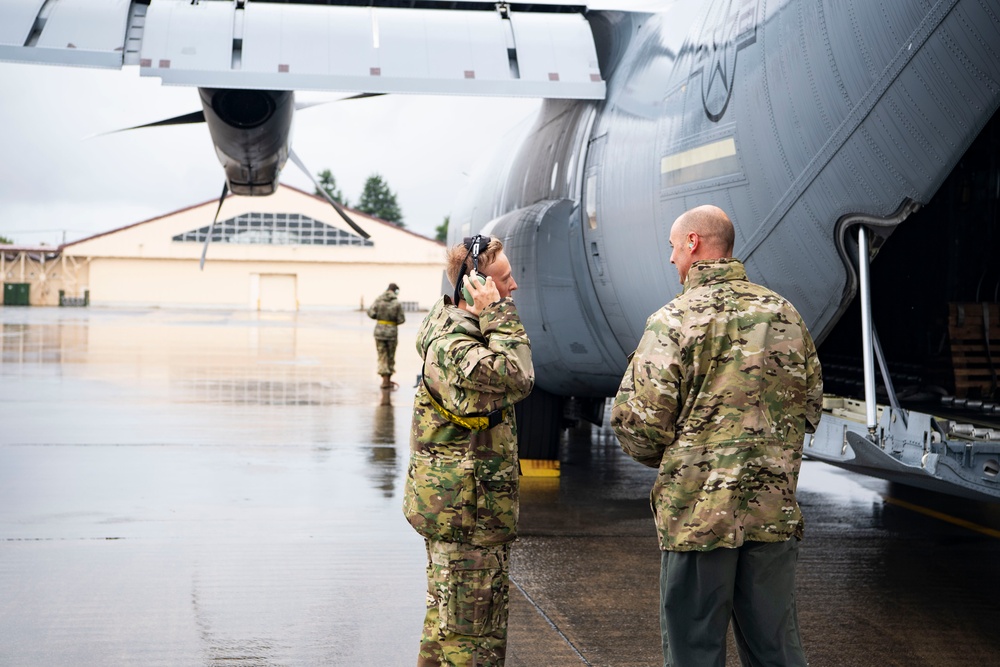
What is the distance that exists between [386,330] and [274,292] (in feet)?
155

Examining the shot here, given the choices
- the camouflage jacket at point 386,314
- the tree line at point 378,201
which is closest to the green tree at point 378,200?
the tree line at point 378,201

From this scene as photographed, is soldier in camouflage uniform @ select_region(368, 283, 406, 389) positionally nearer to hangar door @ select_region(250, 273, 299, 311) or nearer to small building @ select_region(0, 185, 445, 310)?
small building @ select_region(0, 185, 445, 310)

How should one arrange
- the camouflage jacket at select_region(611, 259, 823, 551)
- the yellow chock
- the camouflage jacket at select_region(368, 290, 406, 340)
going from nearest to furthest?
the camouflage jacket at select_region(611, 259, 823, 551) < the yellow chock < the camouflage jacket at select_region(368, 290, 406, 340)

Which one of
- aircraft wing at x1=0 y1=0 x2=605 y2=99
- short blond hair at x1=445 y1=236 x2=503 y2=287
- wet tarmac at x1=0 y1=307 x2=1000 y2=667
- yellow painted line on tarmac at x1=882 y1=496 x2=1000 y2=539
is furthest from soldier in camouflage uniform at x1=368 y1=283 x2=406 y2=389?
short blond hair at x1=445 y1=236 x2=503 y2=287

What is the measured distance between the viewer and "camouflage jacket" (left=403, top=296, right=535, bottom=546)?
3535 mm

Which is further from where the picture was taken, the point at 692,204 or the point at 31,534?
the point at 31,534

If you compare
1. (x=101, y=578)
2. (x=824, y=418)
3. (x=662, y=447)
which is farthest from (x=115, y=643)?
(x=824, y=418)

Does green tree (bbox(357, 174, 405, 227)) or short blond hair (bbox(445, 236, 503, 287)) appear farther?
green tree (bbox(357, 174, 405, 227))

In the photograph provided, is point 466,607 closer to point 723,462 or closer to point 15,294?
point 723,462

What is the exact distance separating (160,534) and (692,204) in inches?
167

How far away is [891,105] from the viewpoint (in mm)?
4449

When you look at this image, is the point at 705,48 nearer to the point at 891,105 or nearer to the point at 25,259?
the point at 891,105

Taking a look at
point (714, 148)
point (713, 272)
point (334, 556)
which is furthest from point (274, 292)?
point (713, 272)

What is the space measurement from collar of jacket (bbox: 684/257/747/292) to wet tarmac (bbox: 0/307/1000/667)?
7.10 feet
